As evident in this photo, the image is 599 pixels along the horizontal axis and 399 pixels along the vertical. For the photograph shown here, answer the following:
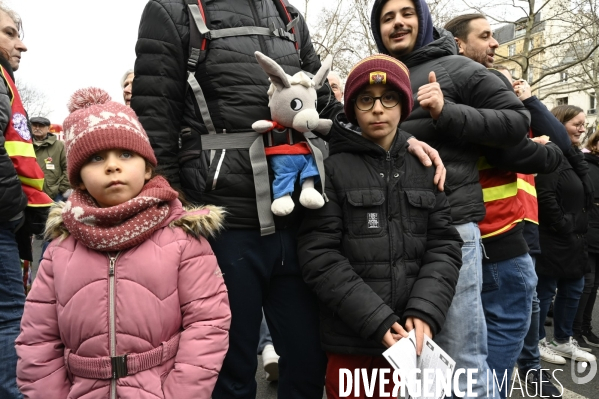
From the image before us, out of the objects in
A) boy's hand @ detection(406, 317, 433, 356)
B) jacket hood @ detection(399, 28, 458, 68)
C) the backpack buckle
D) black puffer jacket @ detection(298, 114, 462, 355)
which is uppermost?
jacket hood @ detection(399, 28, 458, 68)

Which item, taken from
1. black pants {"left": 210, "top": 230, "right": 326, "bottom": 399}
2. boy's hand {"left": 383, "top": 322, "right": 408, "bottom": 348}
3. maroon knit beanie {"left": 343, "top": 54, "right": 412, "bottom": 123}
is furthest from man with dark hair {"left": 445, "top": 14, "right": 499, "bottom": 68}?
boy's hand {"left": 383, "top": 322, "right": 408, "bottom": 348}

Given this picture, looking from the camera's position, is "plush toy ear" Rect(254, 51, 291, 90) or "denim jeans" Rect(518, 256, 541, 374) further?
"denim jeans" Rect(518, 256, 541, 374)

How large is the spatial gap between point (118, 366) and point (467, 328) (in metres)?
1.43

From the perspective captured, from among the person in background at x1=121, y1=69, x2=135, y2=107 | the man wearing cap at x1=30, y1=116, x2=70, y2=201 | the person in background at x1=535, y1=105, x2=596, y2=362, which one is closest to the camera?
the person in background at x1=535, y1=105, x2=596, y2=362

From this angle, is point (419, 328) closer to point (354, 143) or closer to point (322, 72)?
point (354, 143)

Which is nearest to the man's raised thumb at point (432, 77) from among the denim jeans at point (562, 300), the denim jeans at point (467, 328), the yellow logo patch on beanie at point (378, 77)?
the yellow logo patch on beanie at point (378, 77)

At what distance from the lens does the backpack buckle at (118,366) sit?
1577 mm

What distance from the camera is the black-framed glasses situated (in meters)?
2.01

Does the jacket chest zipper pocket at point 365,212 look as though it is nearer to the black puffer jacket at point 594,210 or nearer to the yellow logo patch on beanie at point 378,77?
the yellow logo patch on beanie at point 378,77

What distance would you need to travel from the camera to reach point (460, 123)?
203cm

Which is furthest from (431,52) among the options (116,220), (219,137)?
(116,220)

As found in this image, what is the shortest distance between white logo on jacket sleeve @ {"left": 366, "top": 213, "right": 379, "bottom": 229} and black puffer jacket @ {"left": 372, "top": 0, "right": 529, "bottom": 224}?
1.36 ft

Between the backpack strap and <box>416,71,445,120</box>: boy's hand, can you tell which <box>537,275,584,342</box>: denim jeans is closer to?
<box>416,71,445,120</box>: boy's hand

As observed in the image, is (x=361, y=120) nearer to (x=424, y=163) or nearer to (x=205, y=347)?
(x=424, y=163)
